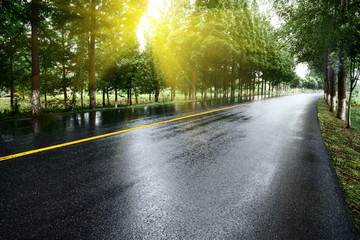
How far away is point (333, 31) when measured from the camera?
443 inches

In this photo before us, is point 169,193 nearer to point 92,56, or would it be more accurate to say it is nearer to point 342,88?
point 342,88

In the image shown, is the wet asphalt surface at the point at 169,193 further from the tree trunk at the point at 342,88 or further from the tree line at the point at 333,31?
the tree trunk at the point at 342,88

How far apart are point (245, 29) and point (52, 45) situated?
2912cm

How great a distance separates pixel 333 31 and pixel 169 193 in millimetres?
14319

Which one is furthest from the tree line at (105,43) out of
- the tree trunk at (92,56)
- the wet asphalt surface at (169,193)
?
the wet asphalt surface at (169,193)

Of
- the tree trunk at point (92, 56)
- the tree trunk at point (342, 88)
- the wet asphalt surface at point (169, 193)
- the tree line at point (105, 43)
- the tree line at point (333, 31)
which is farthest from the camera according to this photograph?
the tree trunk at point (92, 56)

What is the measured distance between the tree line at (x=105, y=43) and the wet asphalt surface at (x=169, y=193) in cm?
1101

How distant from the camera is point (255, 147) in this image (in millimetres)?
4906

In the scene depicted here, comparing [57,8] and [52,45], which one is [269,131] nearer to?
[57,8]

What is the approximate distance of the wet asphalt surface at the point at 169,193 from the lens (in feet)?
6.39

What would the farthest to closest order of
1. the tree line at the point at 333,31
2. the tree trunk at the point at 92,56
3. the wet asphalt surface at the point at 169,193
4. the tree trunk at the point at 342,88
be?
the tree trunk at the point at 92,56 → the tree trunk at the point at 342,88 → the tree line at the point at 333,31 → the wet asphalt surface at the point at 169,193

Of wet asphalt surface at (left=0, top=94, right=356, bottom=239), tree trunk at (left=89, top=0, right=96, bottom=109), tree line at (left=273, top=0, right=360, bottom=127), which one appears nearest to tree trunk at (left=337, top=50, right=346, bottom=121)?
tree line at (left=273, top=0, right=360, bottom=127)

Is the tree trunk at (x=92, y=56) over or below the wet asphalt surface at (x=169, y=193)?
over

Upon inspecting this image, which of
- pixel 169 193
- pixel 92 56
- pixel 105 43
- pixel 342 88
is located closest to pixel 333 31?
pixel 342 88
